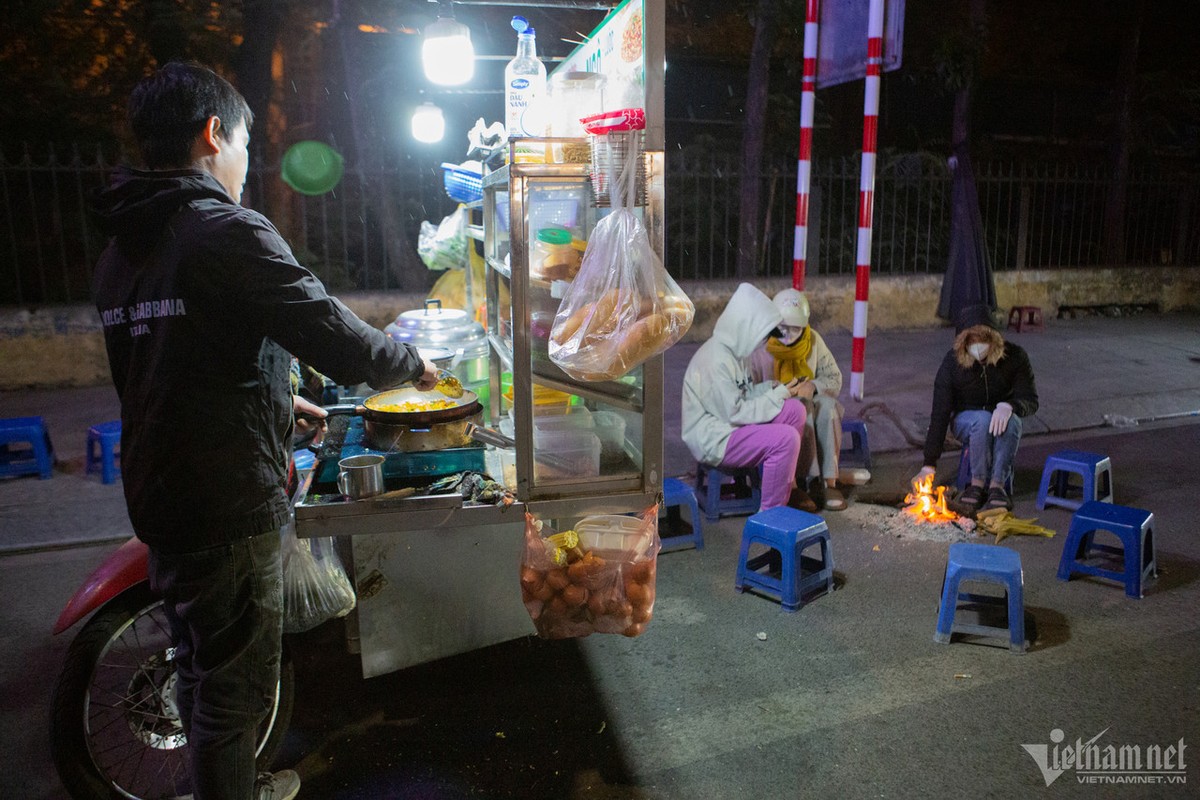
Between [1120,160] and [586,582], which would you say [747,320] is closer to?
[586,582]

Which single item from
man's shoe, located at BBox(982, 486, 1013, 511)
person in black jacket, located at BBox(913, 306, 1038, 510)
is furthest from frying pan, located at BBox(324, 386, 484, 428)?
man's shoe, located at BBox(982, 486, 1013, 511)

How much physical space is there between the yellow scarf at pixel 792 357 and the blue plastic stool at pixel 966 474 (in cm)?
128

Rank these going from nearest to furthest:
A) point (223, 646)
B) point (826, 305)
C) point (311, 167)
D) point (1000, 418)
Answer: point (223, 646), point (1000, 418), point (311, 167), point (826, 305)

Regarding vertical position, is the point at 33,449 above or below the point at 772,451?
below

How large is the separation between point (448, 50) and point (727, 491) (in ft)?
11.8

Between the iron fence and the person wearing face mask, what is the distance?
456 centimetres

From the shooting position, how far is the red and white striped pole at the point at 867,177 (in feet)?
24.3

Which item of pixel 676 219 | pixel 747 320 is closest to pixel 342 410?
pixel 747 320

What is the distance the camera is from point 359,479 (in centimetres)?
309

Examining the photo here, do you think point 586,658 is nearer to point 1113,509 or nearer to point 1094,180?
point 1113,509

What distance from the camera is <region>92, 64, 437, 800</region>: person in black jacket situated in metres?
2.23

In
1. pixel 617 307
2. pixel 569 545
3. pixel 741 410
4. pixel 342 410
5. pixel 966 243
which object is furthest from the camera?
pixel 966 243

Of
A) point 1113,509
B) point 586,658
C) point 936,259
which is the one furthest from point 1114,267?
point 586,658

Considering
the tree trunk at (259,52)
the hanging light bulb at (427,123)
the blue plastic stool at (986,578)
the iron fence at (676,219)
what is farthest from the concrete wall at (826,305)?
the blue plastic stool at (986,578)
